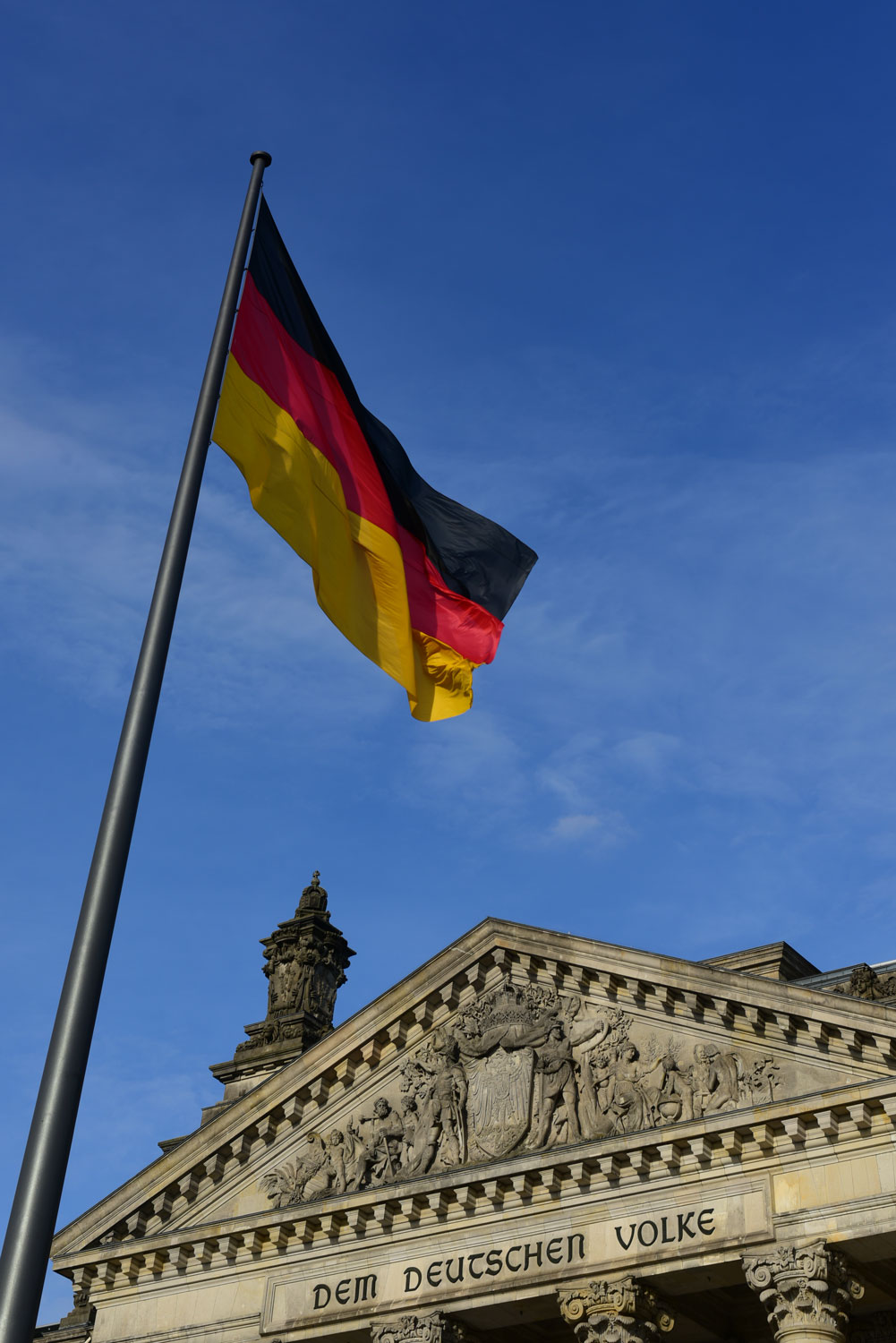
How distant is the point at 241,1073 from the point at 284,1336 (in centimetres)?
792

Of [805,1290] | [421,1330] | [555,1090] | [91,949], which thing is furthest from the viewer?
[555,1090]

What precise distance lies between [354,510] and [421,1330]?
61.1 feet

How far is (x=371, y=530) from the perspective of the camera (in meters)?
19.0

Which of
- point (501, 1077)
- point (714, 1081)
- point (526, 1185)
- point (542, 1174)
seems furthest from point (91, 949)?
point (501, 1077)

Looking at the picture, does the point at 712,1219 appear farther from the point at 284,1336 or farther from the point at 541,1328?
the point at 284,1336

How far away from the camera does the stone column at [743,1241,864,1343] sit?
27.5 meters

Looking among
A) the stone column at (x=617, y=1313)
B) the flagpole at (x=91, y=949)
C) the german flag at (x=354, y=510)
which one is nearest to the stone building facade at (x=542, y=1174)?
the stone column at (x=617, y=1313)

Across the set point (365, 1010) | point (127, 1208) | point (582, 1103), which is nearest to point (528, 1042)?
point (582, 1103)

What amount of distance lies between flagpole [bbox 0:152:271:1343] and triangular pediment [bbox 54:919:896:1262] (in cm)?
1847

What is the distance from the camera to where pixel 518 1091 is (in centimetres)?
3259

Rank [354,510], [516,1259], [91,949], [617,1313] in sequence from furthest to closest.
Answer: [516,1259] < [617,1313] < [354,510] < [91,949]

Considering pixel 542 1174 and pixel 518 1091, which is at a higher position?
pixel 518 1091

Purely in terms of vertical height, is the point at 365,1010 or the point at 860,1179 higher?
the point at 365,1010

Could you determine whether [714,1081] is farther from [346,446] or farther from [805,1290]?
[346,446]
